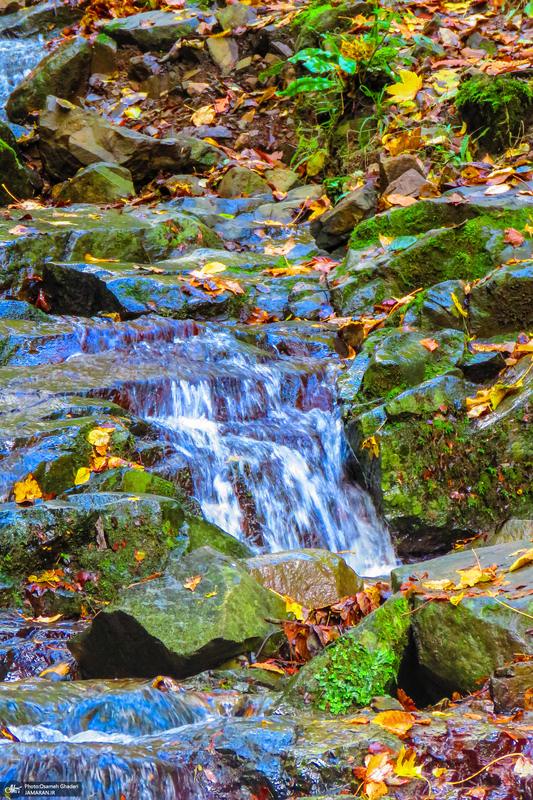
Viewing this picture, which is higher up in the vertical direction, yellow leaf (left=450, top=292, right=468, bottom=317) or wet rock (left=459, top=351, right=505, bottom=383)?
yellow leaf (left=450, top=292, right=468, bottom=317)

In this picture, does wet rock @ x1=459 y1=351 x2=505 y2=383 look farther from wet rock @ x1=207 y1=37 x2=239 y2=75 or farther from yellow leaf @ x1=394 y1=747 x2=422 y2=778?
wet rock @ x1=207 y1=37 x2=239 y2=75

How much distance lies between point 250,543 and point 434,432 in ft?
4.68

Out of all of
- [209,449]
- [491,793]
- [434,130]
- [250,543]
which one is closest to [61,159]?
[434,130]

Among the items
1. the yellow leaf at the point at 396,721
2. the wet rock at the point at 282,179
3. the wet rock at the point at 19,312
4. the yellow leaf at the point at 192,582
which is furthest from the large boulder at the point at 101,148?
the yellow leaf at the point at 396,721

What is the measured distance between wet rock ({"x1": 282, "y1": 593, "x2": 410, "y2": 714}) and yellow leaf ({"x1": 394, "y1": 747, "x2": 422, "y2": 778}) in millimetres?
491

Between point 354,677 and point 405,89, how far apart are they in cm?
862

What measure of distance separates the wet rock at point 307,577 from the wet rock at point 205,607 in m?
0.22

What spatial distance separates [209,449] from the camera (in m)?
5.22

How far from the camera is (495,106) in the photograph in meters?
8.07

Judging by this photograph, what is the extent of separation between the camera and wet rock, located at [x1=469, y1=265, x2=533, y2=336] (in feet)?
17.4

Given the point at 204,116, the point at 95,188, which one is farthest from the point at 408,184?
Result: the point at 204,116

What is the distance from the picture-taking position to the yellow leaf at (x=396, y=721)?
2264mm

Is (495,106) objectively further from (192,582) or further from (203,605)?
(203,605)

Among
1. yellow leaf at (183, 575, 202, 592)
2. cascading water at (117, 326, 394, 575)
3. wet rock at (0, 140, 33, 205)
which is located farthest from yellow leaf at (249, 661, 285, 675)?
wet rock at (0, 140, 33, 205)
